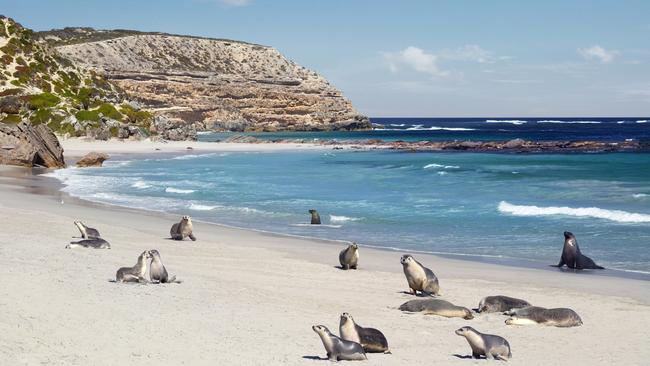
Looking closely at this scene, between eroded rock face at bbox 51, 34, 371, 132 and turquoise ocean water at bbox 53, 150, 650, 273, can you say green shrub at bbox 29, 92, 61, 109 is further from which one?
eroded rock face at bbox 51, 34, 371, 132

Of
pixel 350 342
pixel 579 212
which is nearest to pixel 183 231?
pixel 350 342

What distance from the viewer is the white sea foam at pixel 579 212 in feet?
71.3

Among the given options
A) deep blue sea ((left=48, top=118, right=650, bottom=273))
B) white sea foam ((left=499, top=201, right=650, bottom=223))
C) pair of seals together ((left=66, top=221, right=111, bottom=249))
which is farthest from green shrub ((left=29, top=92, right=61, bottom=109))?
pair of seals together ((left=66, top=221, right=111, bottom=249))

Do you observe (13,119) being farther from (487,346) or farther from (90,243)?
(487,346)

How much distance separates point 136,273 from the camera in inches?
430

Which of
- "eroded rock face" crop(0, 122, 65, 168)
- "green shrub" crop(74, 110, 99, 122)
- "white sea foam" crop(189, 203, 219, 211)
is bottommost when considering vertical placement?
"white sea foam" crop(189, 203, 219, 211)

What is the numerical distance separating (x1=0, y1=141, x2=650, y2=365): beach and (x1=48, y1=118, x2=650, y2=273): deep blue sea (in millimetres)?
2813

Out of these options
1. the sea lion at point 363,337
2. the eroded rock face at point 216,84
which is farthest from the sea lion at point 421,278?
the eroded rock face at point 216,84

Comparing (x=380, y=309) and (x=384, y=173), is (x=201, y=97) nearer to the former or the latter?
(x=384, y=173)

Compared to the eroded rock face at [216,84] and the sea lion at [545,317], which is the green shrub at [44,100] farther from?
the eroded rock face at [216,84]

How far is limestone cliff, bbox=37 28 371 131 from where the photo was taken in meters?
130

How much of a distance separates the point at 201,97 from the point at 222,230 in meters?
116

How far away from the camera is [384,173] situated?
41969 mm

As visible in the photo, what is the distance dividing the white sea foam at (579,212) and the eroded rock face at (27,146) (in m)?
22.4
